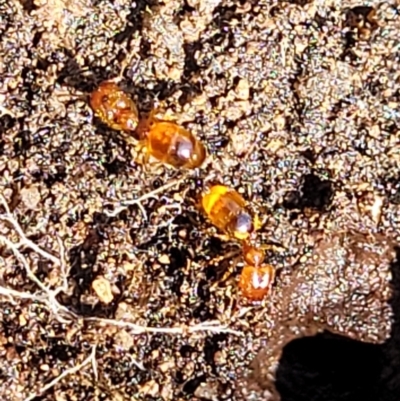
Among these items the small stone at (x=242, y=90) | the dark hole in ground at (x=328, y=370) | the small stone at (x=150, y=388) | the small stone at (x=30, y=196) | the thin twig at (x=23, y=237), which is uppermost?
the small stone at (x=242, y=90)

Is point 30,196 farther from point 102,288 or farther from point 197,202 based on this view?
point 197,202

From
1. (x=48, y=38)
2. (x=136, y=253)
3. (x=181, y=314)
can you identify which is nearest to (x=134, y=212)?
(x=136, y=253)

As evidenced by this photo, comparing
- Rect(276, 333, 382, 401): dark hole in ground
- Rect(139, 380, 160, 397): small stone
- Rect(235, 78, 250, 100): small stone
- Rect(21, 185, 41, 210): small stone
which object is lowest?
Rect(139, 380, 160, 397): small stone

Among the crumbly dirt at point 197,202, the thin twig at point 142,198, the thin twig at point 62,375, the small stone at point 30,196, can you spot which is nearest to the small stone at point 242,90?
the crumbly dirt at point 197,202

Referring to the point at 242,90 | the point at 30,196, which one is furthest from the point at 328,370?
the point at 30,196

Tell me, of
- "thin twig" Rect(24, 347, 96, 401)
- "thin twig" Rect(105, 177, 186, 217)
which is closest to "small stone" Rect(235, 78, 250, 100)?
"thin twig" Rect(105, 177, 186, 217)

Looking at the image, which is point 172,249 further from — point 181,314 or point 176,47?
point 176,47

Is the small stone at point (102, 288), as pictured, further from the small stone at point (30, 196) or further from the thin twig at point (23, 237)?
the small stone at point (30, 196)

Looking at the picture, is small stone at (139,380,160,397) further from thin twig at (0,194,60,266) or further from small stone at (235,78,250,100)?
small stone at (235,78,250,100)
